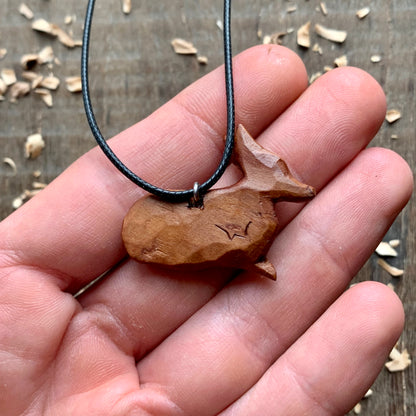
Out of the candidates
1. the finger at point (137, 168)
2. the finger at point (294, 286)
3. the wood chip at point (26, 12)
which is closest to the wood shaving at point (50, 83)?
the wood chip at point (26, 12)

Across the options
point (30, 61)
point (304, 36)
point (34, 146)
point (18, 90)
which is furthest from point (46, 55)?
point (304, 36)

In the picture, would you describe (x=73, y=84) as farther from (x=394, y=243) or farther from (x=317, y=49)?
(x=394, y=243)

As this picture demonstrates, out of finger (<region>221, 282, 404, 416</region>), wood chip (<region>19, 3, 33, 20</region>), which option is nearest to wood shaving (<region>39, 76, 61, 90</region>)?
wood chip (<region>19, 3, 33, 20</region>)

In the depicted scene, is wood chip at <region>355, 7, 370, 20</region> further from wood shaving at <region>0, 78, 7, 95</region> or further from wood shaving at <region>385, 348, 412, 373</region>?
wood shaving at <region>0, 78, 7, 95</region>

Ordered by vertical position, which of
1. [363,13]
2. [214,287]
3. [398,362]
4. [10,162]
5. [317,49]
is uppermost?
[363,13]

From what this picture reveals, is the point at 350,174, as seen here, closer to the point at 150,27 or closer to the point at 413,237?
the point at 413,237

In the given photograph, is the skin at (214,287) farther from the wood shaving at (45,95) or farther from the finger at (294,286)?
the wood shaving at (45,95)
